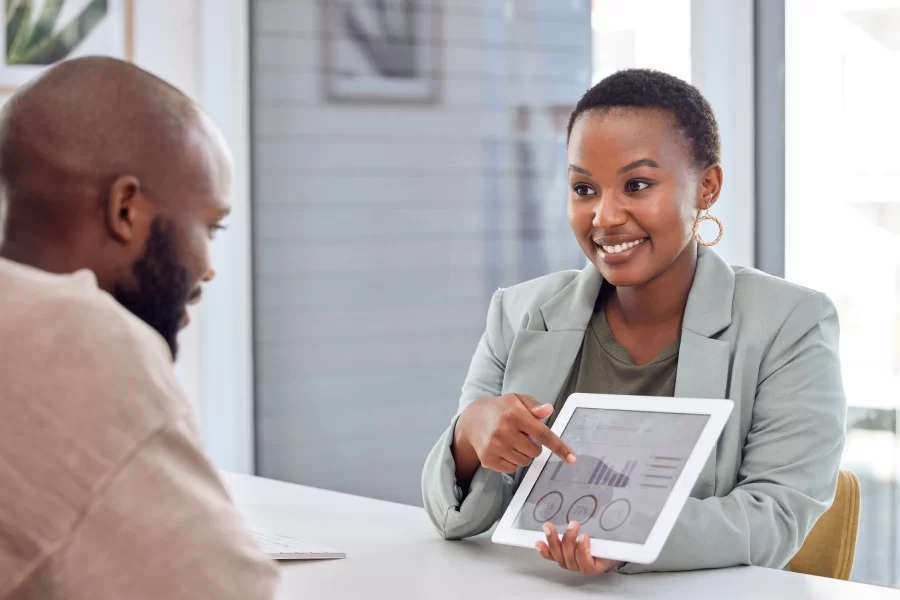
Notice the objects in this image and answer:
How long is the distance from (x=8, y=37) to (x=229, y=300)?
976 mm

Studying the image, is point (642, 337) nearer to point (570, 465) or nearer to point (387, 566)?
point (570, 465)

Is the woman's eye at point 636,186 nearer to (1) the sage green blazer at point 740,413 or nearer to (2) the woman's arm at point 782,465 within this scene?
(1) the sage green blazer at point 740,413

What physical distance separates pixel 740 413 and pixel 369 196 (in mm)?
1705

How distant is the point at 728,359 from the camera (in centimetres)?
144

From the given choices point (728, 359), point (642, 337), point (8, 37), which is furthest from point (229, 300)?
point (728, 359)

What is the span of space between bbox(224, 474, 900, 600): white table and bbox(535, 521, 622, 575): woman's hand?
0.02 m

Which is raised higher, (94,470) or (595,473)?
(94,470)

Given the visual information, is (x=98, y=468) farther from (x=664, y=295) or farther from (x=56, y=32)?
(x=56, y=32)

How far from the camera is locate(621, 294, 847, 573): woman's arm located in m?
1.24

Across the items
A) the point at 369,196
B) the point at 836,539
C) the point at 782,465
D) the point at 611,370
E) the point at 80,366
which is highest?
the point at 369,196

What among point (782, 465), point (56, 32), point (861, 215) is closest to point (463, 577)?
point (782, 465)

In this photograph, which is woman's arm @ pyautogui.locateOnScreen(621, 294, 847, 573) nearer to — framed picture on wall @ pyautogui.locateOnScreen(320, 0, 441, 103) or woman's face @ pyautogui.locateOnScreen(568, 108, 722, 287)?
woman's face @ pyautogui.locateOnScreen(568, 108, 722, 287)

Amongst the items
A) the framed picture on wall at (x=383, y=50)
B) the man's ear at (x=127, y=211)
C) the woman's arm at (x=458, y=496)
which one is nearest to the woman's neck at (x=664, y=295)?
the woman's arm at (x=458, y=496)

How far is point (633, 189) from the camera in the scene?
151 cm
